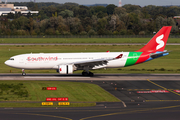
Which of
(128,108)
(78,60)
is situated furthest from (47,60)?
(128,108)

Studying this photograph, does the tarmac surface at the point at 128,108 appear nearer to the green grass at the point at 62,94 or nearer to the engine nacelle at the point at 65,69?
the green grass at the point at 62,94

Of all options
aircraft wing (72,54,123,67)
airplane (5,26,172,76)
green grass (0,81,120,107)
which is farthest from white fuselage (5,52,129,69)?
green grass (0,81,120,107)

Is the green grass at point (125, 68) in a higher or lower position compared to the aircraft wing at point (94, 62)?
lower

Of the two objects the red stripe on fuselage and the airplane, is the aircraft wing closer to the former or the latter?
the airplane

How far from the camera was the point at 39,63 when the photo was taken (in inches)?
1796

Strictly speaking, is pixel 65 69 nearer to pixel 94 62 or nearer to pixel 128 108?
pixel 94 62

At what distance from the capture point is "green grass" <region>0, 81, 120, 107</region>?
1129 inches

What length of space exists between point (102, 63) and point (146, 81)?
783 cm

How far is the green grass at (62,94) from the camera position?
28.7 meters

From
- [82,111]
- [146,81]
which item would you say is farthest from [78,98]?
[146,81]

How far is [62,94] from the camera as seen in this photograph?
32938mm

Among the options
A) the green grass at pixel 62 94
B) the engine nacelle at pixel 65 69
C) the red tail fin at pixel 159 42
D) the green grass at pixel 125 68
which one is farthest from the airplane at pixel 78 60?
the green grass at pixel 125 68

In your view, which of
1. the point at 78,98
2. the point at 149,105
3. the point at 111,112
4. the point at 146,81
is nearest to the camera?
the point at 111,112

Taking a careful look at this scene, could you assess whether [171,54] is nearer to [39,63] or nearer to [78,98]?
[39,63]
